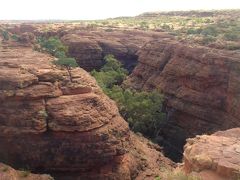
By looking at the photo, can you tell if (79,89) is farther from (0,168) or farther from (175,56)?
(175,56)

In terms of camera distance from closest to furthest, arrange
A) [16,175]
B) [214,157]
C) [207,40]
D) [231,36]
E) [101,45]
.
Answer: [214,157], [16,175], [207,40], [231,36], [101,45]

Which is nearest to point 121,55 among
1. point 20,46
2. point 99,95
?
point 20,46

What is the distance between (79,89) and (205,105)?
1533 centimetres

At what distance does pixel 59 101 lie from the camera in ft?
89.3

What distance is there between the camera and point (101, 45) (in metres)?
64.5

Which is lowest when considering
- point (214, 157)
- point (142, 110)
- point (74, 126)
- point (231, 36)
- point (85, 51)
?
point (142, 110)

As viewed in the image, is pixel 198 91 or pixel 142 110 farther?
pixel 142 110

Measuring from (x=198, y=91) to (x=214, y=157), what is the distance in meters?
26.9

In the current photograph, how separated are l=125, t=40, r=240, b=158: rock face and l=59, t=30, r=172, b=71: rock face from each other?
16331mm

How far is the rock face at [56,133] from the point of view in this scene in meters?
26.2

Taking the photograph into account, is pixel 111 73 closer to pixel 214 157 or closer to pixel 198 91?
pixel 198 91

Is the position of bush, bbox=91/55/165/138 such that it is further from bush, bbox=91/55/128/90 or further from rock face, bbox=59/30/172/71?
rock face, bbox=59/30/172/71

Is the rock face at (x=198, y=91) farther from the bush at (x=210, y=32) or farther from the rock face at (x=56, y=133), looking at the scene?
the rock face at (x=56, y=133)

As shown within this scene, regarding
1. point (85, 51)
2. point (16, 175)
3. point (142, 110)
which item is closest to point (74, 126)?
point (16, 175)
